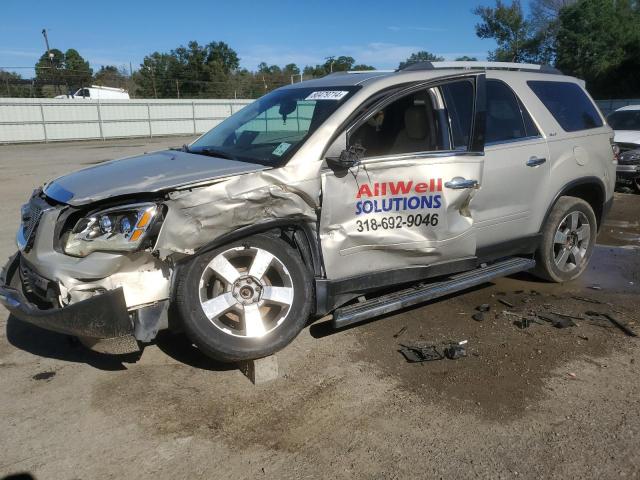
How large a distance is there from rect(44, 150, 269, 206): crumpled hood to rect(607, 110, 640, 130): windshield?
456 inches

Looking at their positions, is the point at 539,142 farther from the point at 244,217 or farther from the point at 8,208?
the point at 8,208

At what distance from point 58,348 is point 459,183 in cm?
322

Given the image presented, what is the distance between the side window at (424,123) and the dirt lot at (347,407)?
56.5 inches

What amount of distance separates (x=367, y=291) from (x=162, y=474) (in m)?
1.87

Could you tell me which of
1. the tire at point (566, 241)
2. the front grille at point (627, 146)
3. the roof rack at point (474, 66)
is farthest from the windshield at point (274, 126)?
the front grille at point (627, 146)

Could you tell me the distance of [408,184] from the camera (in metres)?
3.89

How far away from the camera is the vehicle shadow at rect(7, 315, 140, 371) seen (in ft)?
12.8

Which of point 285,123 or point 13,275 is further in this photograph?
point 285,123

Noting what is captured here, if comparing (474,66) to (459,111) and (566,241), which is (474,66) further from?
(566,241)

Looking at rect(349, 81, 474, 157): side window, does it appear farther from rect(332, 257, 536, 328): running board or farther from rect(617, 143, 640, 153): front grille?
rect(617, 143, 640, 153): front grille

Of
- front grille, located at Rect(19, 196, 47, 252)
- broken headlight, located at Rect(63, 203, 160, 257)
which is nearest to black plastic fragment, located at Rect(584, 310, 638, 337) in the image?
broken headlight, located at Rect(63, 203, 160, 257)

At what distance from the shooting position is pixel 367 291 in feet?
13.1

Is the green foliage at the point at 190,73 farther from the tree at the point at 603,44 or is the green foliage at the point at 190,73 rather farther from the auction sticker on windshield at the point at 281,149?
the auction sticker on windshield at the point at 281,149

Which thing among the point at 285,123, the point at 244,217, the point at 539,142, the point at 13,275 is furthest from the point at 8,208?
the point at 539,142
